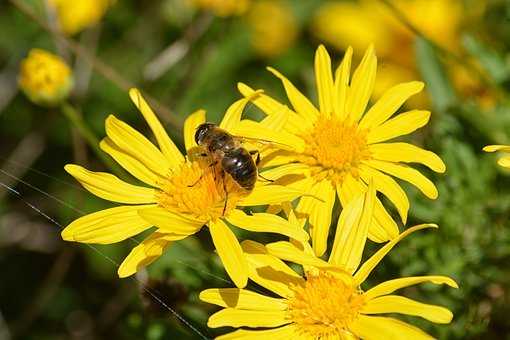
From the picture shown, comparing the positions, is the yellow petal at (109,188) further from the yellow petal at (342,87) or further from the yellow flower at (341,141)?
the yellow petal at (342,87)

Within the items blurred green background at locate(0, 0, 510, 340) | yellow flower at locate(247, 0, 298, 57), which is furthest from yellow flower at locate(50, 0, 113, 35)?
yellow flower at locate(247, 0, 298, 57)

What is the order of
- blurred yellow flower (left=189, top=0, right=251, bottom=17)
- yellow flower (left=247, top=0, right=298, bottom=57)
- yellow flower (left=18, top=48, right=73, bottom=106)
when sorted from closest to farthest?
1. yellow flower (left=18, top=48, right=73, bottom=106)
2. blurred yellow flower (left=189, top=0, right=251, bottom=17)
3. yellow flower (left=247, top=0, right=298, bottom=57)

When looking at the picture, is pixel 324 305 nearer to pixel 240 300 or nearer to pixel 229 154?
pixel 240 300

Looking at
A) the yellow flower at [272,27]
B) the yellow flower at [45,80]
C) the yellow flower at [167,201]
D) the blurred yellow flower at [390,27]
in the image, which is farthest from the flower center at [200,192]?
the yellow flower at [272,27]

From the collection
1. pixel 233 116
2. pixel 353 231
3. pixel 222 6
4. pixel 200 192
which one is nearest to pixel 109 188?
pixel 200 192

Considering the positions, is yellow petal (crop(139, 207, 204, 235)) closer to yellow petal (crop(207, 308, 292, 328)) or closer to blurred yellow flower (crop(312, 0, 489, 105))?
yellow petal (crop(207, 308, 292, 328))

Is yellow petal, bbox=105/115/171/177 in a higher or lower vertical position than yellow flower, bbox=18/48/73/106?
lower
